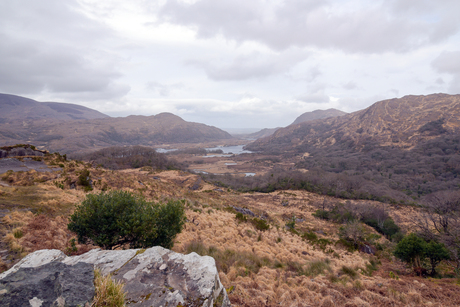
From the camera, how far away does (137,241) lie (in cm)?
718

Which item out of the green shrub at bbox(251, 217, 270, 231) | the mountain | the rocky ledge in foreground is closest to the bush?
the green shrub at bbox(251, 217, 270, 231)

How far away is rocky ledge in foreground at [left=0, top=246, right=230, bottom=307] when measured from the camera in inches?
116

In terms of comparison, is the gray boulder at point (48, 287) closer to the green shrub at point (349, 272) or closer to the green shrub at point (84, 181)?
the green shrub at point (349, 272)

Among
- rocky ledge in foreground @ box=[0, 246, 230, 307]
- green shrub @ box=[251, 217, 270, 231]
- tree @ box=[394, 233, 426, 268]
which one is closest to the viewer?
rocky ledge in foreground @ box=[0, 246, 230, 307]

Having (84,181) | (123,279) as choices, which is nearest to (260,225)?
(123,279)

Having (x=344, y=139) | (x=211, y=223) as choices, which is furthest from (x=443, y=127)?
(x=211, y=223)

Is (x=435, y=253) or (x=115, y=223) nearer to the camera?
(x=115, y=223)

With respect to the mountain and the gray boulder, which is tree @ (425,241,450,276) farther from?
the mountain

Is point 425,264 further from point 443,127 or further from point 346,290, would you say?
point 443,127

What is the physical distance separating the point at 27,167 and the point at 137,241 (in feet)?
67.1

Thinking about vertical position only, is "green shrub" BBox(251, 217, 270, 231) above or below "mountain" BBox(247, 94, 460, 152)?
below

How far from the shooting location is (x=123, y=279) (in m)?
3.86

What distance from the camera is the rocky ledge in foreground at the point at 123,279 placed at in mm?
2943

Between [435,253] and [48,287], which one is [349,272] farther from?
[48,287]
